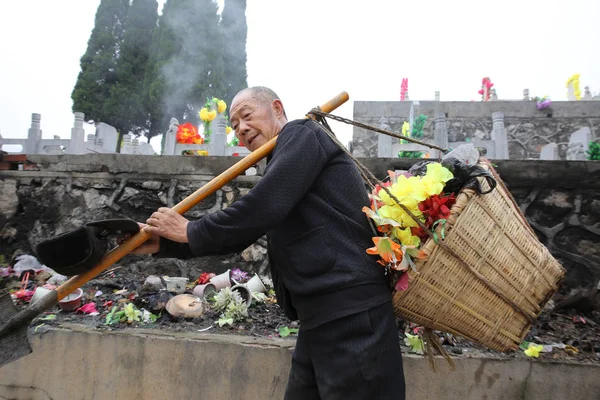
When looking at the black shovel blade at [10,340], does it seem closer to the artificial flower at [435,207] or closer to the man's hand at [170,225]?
the man's hand at [170,225]

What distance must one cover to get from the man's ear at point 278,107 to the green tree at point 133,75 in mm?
23097

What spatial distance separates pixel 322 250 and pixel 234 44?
2431cm

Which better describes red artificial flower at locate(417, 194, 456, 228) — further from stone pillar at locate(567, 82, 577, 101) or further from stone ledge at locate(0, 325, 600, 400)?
stone pillar at locate(567, 82, 577, 101)

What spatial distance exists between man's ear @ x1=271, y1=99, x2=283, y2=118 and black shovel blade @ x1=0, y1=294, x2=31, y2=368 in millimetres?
1669

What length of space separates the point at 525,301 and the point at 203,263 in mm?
3313

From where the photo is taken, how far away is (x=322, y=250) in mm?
1463

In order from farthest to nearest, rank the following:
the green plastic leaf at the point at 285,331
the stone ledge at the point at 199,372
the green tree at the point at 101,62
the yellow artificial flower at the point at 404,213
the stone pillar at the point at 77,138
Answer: the green tree at the point at 101,62
the stone pillar at the point at 77,138
the green plastic leaf at the point at 285,331
the stone ledge at the point at 199,372
the yellow artificial flower at the point at 404,213

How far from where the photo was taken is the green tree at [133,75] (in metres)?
22.1

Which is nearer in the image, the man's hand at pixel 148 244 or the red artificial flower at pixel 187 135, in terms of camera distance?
the man's hand at pixel 148 244

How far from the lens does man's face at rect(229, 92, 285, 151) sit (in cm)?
189

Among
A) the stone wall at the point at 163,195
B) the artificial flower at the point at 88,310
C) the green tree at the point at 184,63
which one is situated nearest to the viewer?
the artificial flower at the point at 88,310

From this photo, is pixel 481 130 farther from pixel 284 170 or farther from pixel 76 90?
pixel 76 90

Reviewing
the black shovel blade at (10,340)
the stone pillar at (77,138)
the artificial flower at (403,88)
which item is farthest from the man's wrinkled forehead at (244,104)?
the artificial flower at (403,88)

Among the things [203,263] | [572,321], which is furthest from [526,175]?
[203,263]
